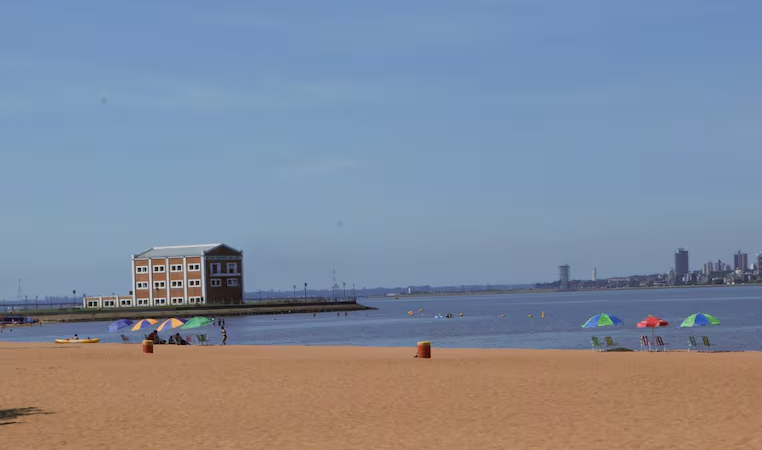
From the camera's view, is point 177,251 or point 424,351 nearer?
point 424,351

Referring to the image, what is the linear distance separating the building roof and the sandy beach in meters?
133

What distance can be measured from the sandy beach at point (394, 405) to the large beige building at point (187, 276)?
132208mm

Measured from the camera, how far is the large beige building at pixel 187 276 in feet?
566

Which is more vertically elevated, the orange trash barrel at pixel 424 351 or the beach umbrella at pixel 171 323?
the beach umbrella at pixel 171 323

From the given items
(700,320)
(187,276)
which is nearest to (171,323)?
(700,320)

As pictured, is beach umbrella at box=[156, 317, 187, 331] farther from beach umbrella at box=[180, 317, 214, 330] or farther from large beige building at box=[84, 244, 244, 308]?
large beige building at box=[84, 244, 244, 308]

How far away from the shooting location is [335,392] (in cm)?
2917

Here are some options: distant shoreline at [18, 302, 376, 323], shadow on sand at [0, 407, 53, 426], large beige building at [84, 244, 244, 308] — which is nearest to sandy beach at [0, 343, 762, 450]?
shadow on sand at [0, 407, 53, 426]

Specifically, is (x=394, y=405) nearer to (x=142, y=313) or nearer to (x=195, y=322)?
(x=195, y=322)

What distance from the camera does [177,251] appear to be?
178 metres

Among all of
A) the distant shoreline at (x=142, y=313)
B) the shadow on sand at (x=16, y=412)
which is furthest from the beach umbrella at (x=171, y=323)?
the distant shoreline at (x=142, y=313)

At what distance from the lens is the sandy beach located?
1962 centimetres

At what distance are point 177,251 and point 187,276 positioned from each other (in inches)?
279

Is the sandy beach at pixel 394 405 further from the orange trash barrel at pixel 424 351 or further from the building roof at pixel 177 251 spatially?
the building roof at pixel 177 251
